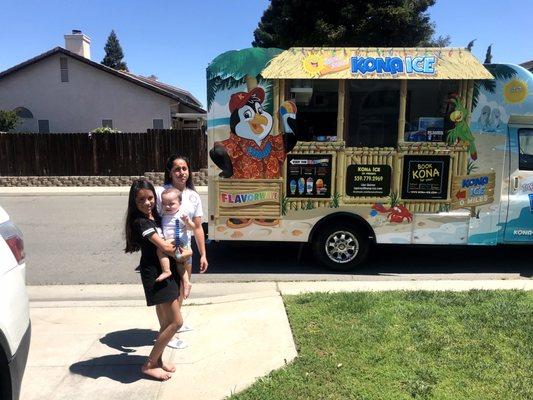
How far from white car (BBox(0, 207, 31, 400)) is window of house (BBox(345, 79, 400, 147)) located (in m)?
4.36

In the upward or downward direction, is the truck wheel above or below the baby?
below

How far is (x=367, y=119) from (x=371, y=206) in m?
1.16

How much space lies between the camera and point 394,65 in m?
5.93

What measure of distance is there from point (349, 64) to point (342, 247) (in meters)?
2.46

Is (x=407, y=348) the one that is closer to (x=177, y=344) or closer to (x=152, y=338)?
(x=177, y=344)

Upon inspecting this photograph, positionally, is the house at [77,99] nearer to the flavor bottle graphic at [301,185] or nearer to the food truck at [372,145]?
the food truck at [372,145]

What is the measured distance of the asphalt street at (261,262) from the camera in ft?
21.5

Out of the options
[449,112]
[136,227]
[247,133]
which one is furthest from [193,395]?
[449,112]

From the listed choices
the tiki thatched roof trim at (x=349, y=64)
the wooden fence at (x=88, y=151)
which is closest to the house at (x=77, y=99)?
the wooden fence at (x=88, y=151)

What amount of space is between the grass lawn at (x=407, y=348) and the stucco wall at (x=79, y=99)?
20.9 m

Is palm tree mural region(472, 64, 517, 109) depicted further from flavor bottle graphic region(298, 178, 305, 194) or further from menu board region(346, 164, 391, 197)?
flavor bottle graphic region(298, 178, 305, 194)

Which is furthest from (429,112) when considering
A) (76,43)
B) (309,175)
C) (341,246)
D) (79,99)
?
(76,43)

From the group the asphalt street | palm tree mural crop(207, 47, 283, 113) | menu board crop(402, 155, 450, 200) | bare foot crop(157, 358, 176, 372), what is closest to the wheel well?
the asphalt street

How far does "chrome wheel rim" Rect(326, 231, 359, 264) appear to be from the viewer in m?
6.48
